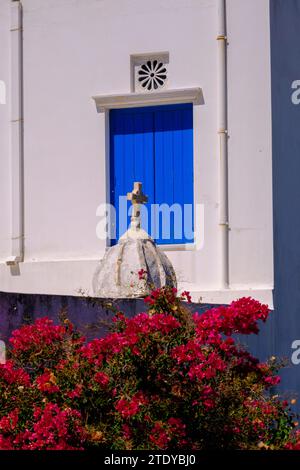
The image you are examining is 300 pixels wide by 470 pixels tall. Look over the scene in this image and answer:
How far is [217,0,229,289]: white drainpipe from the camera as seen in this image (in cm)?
1432

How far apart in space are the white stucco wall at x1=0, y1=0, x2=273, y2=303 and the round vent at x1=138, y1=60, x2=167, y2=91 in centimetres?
16

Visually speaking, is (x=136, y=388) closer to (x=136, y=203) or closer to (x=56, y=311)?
(x=56, y=311)

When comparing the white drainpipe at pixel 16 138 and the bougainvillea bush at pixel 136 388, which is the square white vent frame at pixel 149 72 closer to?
the white drainpipe at pixel 16 138

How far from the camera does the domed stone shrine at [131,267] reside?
12828 mm

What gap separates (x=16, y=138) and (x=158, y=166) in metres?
1.88

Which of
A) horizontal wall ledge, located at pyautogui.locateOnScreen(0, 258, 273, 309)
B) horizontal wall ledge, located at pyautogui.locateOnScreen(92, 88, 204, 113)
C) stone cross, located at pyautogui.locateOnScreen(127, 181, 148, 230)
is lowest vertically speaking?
horizontal wall ledge, located at pyautogui.locateOnScreen(0, 258, 273, 309)

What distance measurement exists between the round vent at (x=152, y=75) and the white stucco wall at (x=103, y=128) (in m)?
0.16

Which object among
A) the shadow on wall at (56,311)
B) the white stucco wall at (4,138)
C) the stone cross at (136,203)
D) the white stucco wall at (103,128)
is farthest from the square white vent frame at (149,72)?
the shadow on wall at (56,311)

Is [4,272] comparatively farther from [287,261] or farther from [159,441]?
[159,441]

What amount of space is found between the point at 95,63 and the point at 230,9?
1806mm

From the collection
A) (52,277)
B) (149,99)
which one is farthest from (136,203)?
(52,277)

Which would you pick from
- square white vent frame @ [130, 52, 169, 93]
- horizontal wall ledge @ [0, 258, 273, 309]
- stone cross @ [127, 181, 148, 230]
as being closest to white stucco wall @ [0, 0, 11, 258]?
horizontal wall ledge @ [0, 258, 273, 309]

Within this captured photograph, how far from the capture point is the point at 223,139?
1447 cm

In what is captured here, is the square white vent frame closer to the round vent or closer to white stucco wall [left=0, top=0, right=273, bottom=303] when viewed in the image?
the round vent
